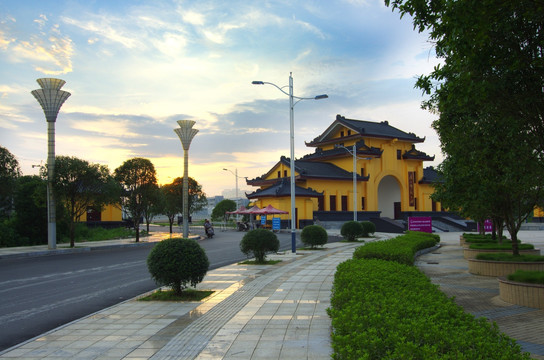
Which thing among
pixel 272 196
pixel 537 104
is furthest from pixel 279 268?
pixel 272 196

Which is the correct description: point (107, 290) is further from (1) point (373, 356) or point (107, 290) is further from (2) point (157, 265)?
(1) point (373, 356)

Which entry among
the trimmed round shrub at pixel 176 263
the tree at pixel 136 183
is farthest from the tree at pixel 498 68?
the tree at pixel 136 183

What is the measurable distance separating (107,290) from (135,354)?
6249mm

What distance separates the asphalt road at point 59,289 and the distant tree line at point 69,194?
23.8 feet

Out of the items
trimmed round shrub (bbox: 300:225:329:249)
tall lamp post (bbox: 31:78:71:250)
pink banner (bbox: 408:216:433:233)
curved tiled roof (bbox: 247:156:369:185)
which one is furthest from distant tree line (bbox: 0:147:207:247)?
curved tiled roof (bbox: 247:156:369:185)

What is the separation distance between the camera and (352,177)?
168ft

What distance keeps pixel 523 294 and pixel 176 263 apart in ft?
24.2

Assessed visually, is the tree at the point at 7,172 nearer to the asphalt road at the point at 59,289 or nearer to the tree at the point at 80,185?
the tree at the point at 80,185

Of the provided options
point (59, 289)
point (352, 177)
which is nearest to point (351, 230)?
point (59, 289)

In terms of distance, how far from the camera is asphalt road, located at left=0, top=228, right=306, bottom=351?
8.23 m

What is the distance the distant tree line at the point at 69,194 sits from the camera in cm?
2581

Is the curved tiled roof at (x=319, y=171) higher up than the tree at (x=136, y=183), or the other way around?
the curved tiled roof at (x=319, y=171)

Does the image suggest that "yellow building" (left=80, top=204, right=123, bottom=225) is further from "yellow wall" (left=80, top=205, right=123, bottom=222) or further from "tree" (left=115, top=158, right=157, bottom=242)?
"tree" (left=115, top=158, right=157, bottom=242)

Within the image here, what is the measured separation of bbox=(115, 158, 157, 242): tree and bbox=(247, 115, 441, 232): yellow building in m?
17.7
